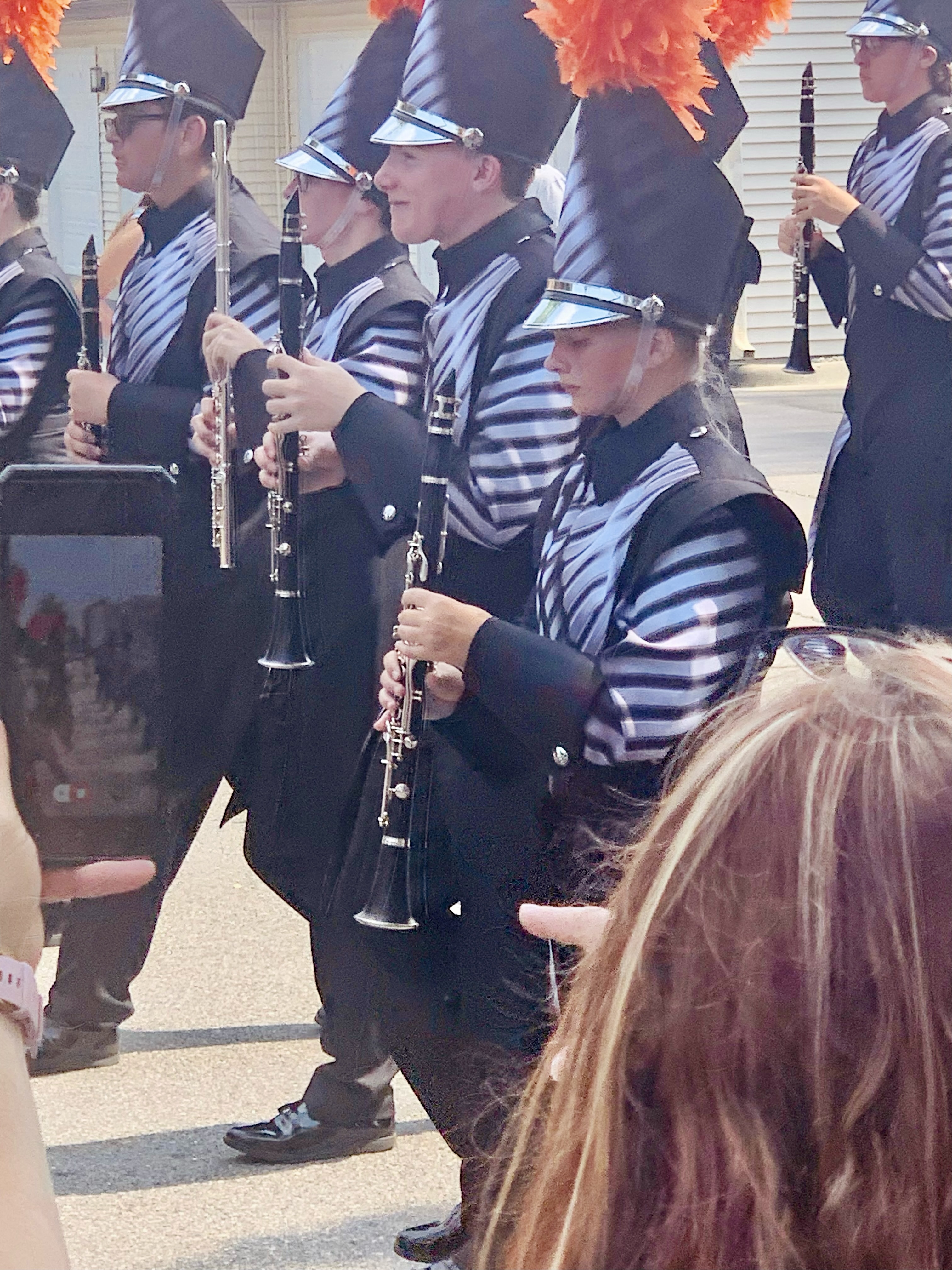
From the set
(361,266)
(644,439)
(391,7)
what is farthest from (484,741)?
(391,7)

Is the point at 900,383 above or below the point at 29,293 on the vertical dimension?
below

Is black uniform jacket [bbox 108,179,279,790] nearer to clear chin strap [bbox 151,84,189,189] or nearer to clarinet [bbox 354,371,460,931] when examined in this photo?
clear chin strap [bbox 151,84,189,189]

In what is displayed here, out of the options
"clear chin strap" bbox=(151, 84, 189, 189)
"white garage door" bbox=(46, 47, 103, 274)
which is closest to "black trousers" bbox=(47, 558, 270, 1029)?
"clear chin strap" bbox=(151, 84, 189, 189)

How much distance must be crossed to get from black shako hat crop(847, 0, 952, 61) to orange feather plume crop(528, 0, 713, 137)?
4.22 ft

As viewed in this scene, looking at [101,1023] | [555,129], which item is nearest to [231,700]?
[101,1023]

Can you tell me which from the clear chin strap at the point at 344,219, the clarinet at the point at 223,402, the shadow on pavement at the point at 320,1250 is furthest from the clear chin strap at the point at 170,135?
the shadow on pavement at the point at 320,1250

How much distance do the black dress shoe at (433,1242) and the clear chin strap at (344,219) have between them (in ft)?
5.33

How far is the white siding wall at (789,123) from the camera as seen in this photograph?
537 centimetres

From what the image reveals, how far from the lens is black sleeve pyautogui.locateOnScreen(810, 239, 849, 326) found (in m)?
3.98

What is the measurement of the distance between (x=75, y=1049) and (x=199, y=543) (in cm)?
101

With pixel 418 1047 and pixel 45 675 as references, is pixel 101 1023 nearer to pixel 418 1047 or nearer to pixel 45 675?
pixel 45 675

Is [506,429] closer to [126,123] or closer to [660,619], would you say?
[660,619]

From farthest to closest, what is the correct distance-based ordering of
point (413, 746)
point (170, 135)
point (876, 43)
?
point (876, 43) → point (170, 135) → point (413, 746)

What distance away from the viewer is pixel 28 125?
4.03 m
